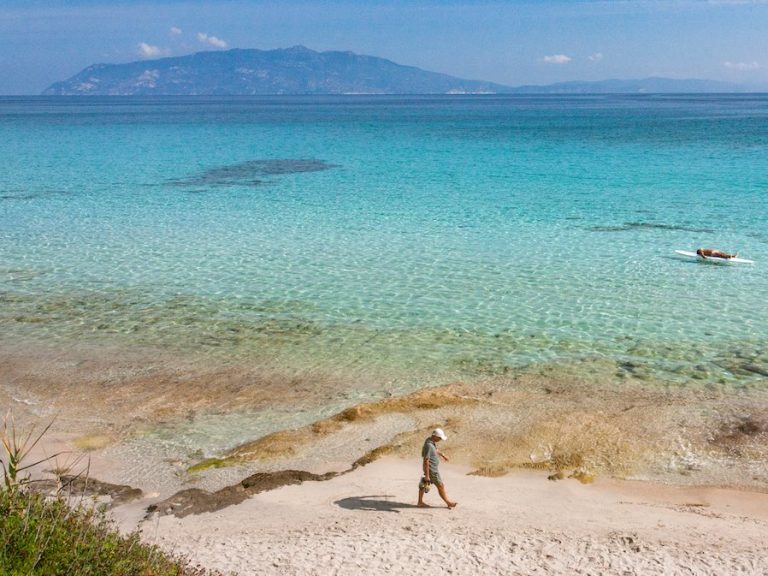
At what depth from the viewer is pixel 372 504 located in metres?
11.1

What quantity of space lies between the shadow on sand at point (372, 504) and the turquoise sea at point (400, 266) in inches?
182

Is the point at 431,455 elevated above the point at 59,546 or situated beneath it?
situated beneath

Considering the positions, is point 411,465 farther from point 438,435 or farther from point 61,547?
point 61,547

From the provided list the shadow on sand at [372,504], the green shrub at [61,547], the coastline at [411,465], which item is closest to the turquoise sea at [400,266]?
the coastline at [411,465]

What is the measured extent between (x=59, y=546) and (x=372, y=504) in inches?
186

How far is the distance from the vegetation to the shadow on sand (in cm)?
296

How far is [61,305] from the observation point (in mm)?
20906

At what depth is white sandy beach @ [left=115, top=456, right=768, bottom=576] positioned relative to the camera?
941 centimetres

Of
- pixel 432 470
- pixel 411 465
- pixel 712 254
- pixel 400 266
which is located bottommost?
pixel 411 465

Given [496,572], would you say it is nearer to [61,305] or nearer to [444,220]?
[61,305]

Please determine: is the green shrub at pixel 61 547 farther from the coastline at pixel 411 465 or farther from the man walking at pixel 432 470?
the man walking at pixel 432 470

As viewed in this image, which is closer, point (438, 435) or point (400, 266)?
point (438, 435)

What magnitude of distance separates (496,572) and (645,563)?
1.87 m

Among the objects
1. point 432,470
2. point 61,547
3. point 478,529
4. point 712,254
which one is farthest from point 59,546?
point 712,254
